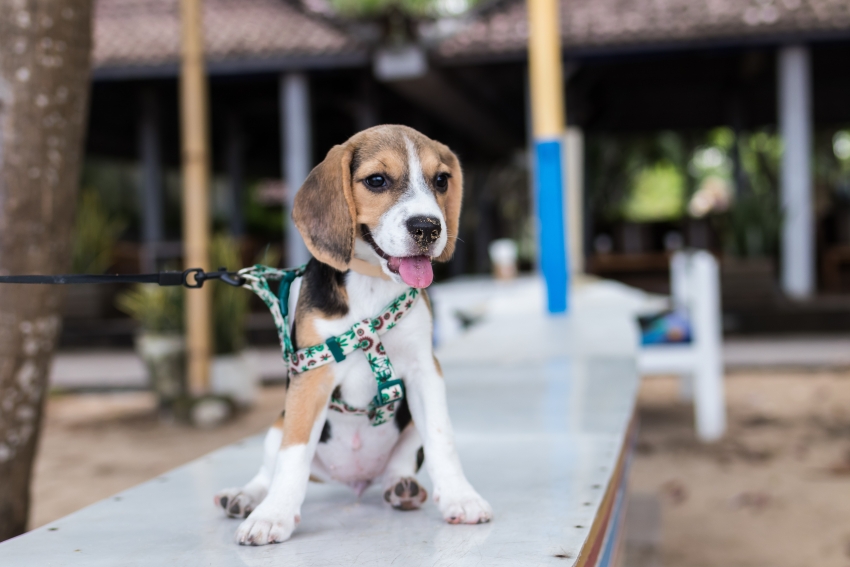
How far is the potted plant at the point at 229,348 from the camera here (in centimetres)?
644

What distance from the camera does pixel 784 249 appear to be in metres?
10.1

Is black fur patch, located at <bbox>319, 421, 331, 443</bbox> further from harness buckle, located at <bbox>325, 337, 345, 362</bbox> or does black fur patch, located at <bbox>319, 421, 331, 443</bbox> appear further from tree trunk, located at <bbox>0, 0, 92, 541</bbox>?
tree trunk, located at <bbox>0, 0, 92, 541</bbox>

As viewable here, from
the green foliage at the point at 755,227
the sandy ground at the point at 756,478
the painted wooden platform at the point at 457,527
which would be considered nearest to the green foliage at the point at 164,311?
the sandy ground at the point at 756,478

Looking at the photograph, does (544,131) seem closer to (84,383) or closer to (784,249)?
(84,383)

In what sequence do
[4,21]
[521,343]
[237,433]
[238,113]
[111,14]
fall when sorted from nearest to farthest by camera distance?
[4,21] < [521,343] < [237,433] < [111,14] < [238,113]

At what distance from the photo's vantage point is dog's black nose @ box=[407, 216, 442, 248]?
1443 mm

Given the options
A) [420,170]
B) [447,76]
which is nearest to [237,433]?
[420,170]

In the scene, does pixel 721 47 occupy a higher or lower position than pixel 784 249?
higher

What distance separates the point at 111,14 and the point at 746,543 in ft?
38.2

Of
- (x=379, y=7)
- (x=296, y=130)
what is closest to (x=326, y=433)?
(x=379, y=7)

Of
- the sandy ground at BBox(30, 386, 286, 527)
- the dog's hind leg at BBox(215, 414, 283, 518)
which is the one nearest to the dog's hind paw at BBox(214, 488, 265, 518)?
the dog's hind leg at BBox(215, 414, 283, 518)

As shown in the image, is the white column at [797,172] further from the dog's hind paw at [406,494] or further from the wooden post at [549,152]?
the dog's hind paw at [406,494]

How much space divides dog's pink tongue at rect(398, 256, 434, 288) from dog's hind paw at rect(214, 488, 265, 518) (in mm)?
577

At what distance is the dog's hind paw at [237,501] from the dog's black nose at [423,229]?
655mm
